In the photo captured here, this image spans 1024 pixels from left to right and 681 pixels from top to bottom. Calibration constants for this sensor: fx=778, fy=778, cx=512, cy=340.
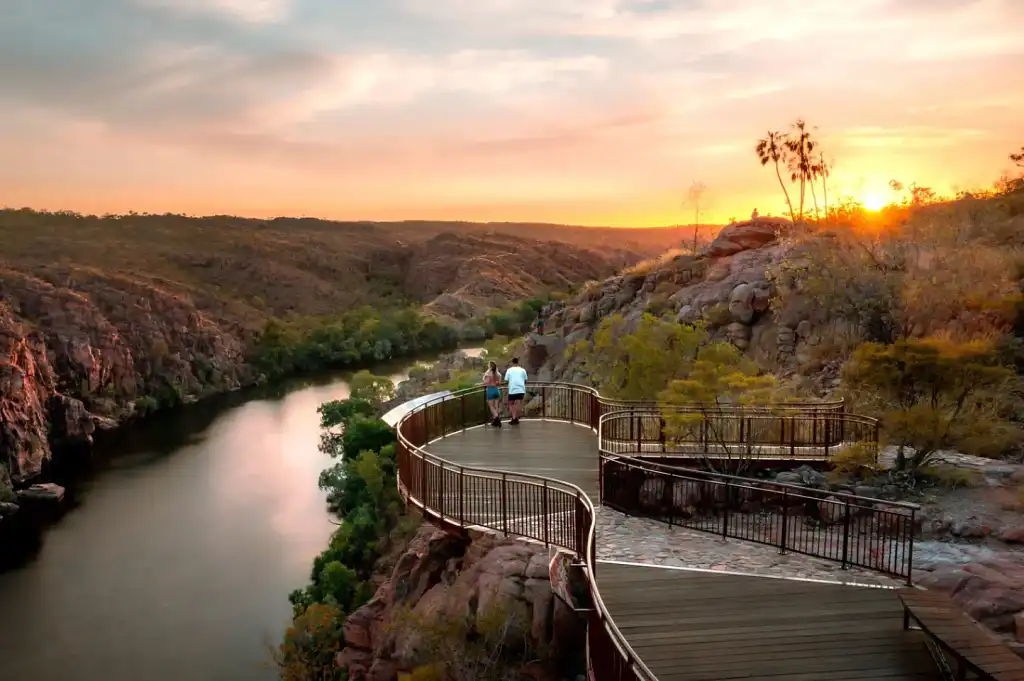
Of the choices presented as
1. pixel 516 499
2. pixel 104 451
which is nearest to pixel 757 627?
pixel 516 499

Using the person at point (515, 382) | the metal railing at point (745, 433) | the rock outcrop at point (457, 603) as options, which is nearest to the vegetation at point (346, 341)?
the rock outcrop at point (457, 603)

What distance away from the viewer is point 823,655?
9.09 m

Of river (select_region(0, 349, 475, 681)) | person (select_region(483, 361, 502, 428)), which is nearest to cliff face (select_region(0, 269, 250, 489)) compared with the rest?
river (select_region(0, 349, 475, 681))

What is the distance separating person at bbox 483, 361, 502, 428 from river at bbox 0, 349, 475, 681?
1534cm

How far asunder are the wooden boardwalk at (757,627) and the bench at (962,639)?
326 millimetres

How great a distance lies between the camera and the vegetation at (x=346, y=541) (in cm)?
2617

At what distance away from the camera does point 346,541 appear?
1362 inches

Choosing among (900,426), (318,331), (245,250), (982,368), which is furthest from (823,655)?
(245,250)

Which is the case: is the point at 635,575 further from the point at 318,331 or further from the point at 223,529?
the point at 318,331

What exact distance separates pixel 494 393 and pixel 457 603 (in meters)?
5.96

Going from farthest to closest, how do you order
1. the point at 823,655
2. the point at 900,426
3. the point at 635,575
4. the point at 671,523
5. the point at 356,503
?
the point at 356,503 < the point at 900,426 < the point at 671,523 < the point at 635,575 < the point at 823,655

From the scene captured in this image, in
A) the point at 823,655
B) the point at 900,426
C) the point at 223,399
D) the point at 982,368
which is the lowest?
the point at 223,399

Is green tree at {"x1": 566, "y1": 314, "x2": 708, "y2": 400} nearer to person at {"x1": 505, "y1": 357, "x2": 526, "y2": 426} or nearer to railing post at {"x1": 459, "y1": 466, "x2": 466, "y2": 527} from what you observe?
person at {"x1": 505, "y1": 357, "x2": 526, "y2": 426}

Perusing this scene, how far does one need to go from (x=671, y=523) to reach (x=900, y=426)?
5223 millimetres
